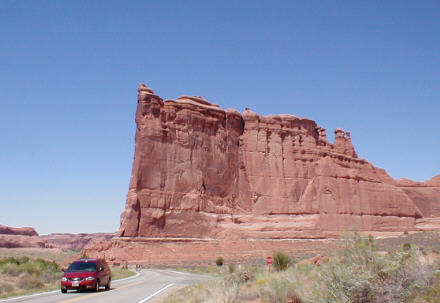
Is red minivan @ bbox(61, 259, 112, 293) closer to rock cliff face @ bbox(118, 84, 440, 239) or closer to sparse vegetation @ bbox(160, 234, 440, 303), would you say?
sparse vegetation @ bbox(160, 234, 440, 303)

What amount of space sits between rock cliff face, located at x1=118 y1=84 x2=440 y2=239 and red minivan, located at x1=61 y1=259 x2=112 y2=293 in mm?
34608

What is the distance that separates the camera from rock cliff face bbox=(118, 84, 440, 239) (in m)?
56.9

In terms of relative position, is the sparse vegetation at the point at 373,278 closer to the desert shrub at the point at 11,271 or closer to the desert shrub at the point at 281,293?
the desert shrub at the point at 281,293

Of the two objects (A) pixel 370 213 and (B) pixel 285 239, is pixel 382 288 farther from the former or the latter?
(A) pixel 370 213

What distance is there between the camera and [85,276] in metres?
17.3

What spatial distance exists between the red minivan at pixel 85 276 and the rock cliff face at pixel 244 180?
34.6 metres

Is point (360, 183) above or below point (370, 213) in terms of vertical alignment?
above

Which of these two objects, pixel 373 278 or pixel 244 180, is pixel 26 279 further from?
pixel 244 180

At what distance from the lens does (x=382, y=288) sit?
630 centimetres

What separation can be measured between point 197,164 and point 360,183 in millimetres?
28169

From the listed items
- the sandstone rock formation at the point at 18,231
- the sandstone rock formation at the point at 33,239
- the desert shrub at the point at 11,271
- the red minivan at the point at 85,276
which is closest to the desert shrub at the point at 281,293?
the red minivan at the point at 85,276

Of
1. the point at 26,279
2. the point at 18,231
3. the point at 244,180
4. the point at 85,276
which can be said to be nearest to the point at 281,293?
the point at 85,276

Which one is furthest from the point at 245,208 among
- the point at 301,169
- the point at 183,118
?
the point at 183,118

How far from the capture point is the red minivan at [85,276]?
17.1 metres
